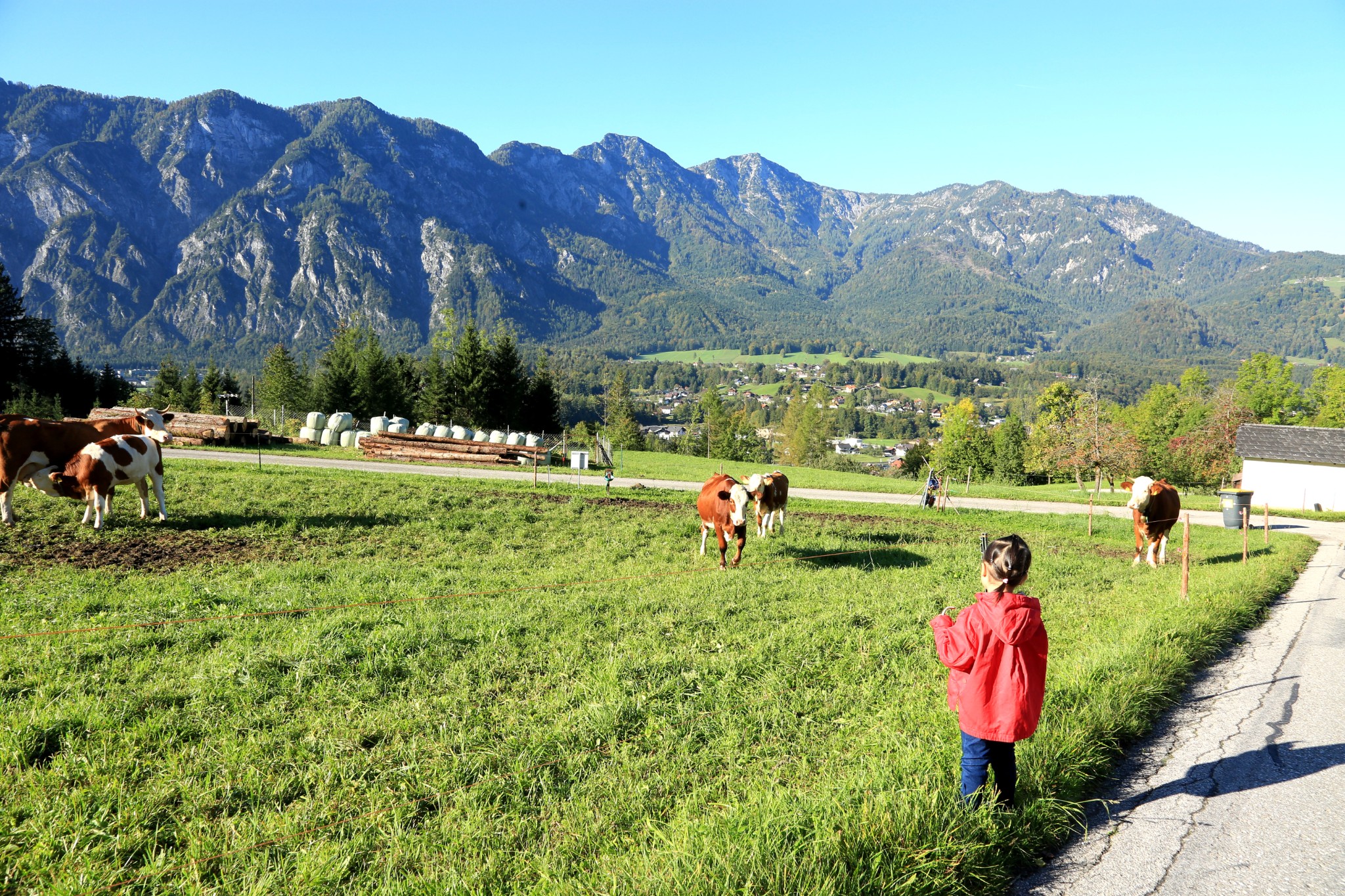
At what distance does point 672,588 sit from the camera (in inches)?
429

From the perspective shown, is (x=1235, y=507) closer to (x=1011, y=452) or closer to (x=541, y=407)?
(x=1011, y=452)

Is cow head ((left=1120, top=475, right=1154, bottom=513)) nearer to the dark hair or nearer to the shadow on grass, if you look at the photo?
the shadow on grass

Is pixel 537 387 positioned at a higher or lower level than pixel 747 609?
higher

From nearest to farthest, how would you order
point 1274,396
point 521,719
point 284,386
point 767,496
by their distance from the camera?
point 521,719, point 767,496, point 284,386, point 1274,396

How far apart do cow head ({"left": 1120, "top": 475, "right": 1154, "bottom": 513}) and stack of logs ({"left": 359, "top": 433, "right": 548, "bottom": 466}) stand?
88.5 ft

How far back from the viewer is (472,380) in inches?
2238

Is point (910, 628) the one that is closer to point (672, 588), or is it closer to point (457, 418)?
point (672, 588)

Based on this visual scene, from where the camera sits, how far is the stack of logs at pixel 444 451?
36094 mm

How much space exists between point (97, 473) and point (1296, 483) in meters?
53.0

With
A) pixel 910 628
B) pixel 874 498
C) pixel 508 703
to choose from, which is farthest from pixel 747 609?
pixel 874 498

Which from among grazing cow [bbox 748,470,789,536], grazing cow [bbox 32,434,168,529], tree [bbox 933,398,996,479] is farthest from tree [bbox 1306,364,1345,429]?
grazing cow [bbox 32,434,168,529]

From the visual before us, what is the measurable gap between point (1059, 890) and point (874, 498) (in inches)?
1022

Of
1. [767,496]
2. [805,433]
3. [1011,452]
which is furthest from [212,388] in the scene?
[1011,452]

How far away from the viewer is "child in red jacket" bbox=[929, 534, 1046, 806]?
415 centimetres
